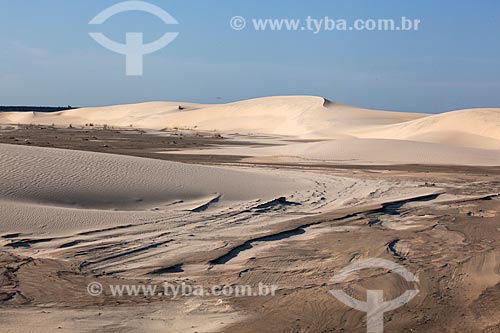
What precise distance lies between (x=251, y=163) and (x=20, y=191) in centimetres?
1271

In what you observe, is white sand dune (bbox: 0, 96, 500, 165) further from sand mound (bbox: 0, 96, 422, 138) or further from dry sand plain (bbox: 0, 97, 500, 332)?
dry sand plain (bbox: 0, 97, 500, 332)

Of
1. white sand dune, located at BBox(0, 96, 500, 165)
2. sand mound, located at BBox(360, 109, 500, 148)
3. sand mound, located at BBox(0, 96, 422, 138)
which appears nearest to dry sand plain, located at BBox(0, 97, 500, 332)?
white sand dune, located at BBox(0, 96, 500, 165)

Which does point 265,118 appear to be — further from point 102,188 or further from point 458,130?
point 102,188

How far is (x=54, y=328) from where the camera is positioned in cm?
607

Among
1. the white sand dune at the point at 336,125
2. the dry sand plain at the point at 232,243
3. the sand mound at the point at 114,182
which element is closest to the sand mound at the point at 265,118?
the white sand dune at the point at 336,125

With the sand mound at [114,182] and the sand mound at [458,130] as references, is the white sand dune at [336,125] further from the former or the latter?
the sand mound at [114,182]

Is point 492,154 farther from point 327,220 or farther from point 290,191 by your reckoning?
point 327,220

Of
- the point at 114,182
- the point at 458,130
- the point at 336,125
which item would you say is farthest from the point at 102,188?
the point at 336,125

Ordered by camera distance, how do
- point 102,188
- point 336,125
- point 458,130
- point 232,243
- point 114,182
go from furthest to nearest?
point 336,125, point 458,130, point 114,182, point 102,188, point 232,243

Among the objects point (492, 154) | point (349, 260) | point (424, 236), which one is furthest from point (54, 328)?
point (492, 154)

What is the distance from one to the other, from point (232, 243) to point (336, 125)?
171ft

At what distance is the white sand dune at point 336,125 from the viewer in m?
29.3

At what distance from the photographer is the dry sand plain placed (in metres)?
6.61

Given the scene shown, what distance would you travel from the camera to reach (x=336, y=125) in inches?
2405
